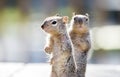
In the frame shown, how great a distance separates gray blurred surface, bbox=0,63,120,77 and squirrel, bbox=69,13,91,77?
223 millimetres

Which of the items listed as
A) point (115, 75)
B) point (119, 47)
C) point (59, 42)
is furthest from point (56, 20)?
point (119, 47)

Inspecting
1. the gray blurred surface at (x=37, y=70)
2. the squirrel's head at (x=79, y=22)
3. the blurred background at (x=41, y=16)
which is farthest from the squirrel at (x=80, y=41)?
the blurred background at (x=41, y=16)

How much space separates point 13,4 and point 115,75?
1.68 meters

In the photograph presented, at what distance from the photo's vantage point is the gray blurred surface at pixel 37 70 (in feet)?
3.16

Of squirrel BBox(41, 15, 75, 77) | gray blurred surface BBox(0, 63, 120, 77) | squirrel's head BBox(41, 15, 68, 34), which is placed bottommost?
gray blurred surface BBox(0, 63, 120, 77)

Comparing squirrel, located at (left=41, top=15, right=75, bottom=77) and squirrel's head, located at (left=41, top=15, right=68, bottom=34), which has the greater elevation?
squirrel's head, located at (left=41, top=15, right=68, bottom=34)

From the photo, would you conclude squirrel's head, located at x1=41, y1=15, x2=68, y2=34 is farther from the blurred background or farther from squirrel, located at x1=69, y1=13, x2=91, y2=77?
the blurred background

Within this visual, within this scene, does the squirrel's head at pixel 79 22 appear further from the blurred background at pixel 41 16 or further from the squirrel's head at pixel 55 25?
the blurred background at pixel 41 16

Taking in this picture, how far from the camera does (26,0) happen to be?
2.57 metres

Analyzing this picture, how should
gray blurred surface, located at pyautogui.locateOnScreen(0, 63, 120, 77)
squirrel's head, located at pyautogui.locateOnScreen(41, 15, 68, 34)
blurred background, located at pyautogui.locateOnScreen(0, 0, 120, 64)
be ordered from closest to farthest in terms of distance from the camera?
squirrel's head, located at pyautogui.locateOnScreen(41, 15, 68, 34) → gray blurred surface, located at pyautogui.locateOnScreen(0, 63, 120, 77) → blurred background, located at pyautogui.locateOnScreen(0, 0, 120, 64)

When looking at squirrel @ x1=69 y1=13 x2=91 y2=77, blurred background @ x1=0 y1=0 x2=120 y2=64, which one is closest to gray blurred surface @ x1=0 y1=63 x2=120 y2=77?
squirrel @ x1=69 y1=13 x2=91 y2=77

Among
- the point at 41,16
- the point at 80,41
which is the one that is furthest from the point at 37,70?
the point at 41,16

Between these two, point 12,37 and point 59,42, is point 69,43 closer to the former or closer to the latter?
point 59,42

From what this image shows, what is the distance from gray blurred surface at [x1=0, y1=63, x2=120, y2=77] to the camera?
38.0 inches
